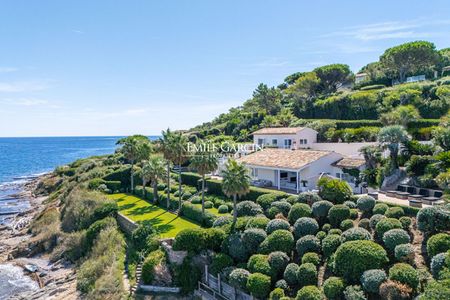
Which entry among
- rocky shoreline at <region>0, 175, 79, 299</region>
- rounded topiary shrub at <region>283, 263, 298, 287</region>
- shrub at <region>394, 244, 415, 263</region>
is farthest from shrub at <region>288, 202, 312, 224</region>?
rocky shoreline at <region>0, 175, 79, 299</region>

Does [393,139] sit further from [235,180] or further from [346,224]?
[235,180]

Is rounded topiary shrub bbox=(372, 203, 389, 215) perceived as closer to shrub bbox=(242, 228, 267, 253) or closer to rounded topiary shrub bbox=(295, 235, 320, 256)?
rounded topiary shrub bbox=(295, 235, 320, 256)

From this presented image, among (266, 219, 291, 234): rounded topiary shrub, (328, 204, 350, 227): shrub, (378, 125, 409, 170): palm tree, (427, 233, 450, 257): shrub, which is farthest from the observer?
(378, 125, 409, 170): palm tree

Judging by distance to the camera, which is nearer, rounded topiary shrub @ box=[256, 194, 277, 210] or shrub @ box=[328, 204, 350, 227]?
shrub @ box=[328, 204, 350, 227]

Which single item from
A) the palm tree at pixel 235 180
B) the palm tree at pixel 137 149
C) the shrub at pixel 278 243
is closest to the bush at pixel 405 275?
the shrub at pixel 278 243

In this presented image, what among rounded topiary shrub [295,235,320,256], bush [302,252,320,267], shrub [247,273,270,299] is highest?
rounded topiary shrub [295,235,320,256]

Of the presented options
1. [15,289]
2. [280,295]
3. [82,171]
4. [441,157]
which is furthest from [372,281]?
[82,171]

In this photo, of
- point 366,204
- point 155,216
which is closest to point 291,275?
point 366,204

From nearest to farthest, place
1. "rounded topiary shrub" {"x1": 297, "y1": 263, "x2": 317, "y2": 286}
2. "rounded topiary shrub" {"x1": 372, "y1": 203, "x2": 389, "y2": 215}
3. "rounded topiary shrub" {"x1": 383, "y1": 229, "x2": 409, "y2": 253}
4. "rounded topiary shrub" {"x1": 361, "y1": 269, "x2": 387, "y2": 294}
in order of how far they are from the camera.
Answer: "rounded topiary shrub" {"x1": 361, "y1": 269, "x2": 387, "y2": 294}
"rounded topiary shrub" {"x1": 383, "y1": 229, "x2": 409, "y2": 253}
"rounded topiary shrub" {"x1": 297, "y1": 263, "x2": 317, "y2": 286}
"rounded topiary shrub" {"x1": 372, "y1": 203, "x2": 389, "y2": 215}

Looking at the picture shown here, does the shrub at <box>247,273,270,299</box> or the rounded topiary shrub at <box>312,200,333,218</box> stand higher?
the rounded topiary shrub at <box>312,200,333,218</box>
